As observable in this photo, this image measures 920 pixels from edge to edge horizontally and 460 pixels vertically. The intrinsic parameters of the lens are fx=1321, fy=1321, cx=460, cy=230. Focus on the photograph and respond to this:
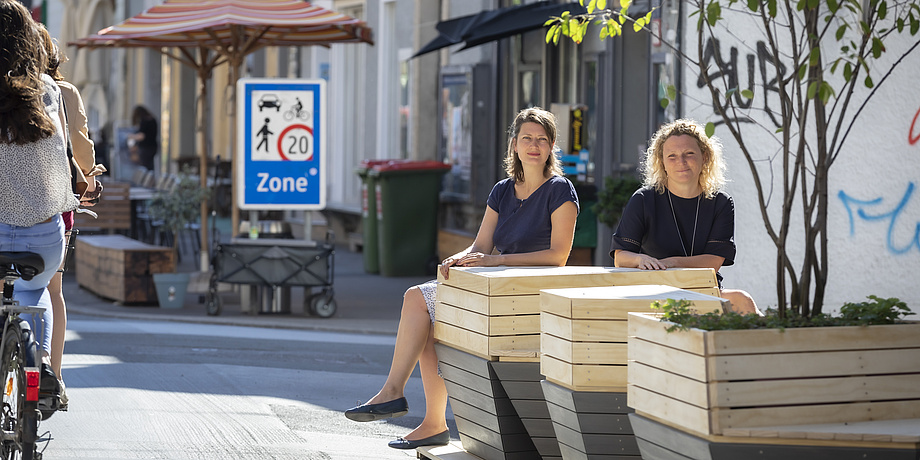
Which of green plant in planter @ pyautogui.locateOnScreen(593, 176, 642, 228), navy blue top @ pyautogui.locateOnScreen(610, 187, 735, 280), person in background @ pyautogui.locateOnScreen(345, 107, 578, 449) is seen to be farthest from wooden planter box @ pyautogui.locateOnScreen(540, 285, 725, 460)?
green plant in planter @ pyautogui.locateOnScreen(593, 176, 642, 228)

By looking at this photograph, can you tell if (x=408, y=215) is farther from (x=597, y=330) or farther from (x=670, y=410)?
(x=670, y=410)

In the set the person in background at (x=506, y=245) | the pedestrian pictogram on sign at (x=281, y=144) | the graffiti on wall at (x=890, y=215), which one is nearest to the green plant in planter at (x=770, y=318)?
the person in background at (x=506, y=245)

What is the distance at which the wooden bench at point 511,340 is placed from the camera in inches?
187

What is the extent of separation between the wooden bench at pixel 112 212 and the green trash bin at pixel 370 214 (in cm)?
261

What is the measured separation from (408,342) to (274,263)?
205 inches

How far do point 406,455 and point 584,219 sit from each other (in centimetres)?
620

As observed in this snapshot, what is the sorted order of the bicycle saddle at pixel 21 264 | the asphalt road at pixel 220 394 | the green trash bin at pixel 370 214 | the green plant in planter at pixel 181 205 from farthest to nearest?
the green trash bin at pixel 370 214 < the green plant in planter at pixel 181 205 < the asphalt road at pixel 220 394 < the bicycle saddle at pixel 21 264

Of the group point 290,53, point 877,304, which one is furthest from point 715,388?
point 290,53

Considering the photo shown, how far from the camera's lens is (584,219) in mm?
11781

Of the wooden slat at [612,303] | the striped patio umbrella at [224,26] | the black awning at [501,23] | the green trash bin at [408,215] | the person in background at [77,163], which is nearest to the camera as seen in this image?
the wooden slat at [612,303]

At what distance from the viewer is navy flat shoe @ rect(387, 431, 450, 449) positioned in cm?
559

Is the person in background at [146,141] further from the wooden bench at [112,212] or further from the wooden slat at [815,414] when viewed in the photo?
the wooden slat at [815,414]

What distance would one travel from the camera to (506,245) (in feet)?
19.4

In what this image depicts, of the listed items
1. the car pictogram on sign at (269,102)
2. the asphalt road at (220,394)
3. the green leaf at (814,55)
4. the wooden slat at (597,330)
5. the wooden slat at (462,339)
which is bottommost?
the asphalt road at (220,394)
